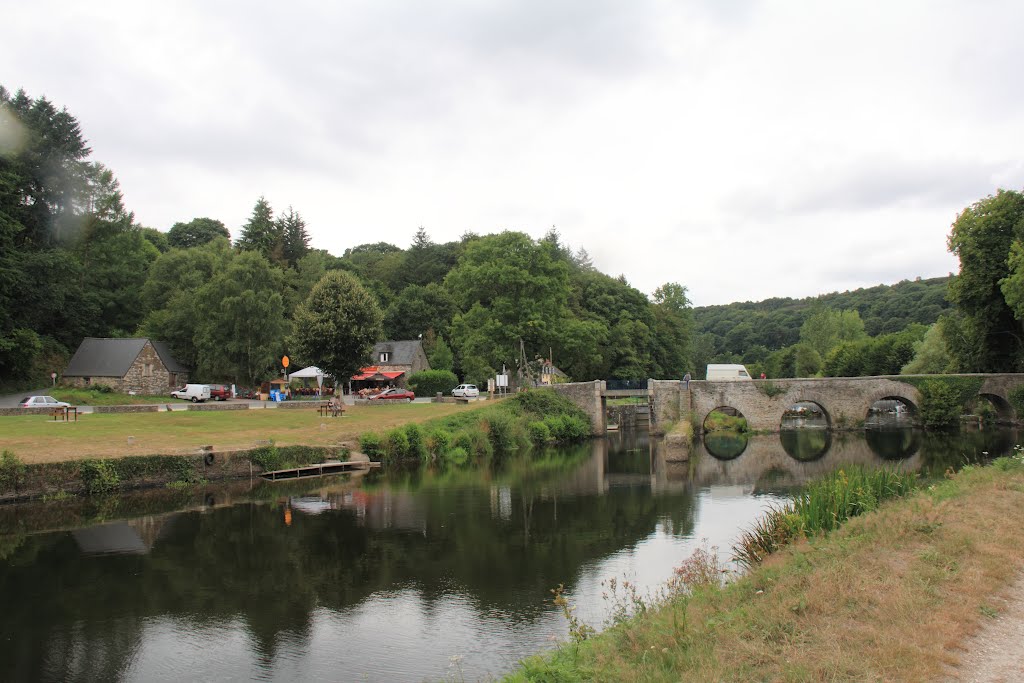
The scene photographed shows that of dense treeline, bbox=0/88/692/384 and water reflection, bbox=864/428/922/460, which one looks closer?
water reflection, bbox=864/428/922/460

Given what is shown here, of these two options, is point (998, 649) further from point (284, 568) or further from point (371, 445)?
point (371, 445)

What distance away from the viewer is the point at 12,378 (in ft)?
141

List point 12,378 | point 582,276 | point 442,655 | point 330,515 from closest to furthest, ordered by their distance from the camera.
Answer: point 442,655, point 330,515, point 12,378, point 582,276

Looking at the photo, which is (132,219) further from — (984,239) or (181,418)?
(984,239)

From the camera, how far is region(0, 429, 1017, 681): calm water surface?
1038 centimetres

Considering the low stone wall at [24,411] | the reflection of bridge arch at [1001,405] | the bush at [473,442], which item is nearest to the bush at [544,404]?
the bush at [473,442]

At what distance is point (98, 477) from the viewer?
22328mm

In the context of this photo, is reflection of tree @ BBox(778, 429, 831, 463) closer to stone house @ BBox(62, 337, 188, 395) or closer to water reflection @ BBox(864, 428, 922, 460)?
water reflection @ BBox(864, 428, 922, 460)

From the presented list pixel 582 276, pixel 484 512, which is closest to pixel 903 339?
pixel 582 276

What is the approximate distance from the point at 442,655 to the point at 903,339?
63.0m

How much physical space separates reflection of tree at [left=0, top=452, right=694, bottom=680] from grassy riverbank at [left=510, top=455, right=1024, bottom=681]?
433cm

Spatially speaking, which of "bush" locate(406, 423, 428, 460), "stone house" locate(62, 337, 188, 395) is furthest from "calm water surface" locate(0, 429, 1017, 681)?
"stone house" locate(62, 337, 188, 395)

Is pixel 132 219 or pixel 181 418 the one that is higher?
pixel 132 219

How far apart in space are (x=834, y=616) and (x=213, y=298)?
4907 centimetres
